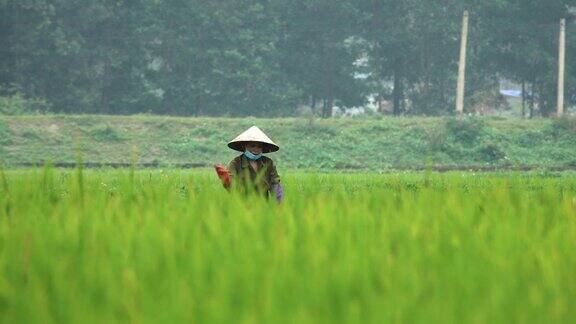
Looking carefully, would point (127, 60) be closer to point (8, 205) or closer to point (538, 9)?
point (538, 9)

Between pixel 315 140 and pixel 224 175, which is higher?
pixel 224 175

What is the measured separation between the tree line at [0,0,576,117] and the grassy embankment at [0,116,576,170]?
5.95m

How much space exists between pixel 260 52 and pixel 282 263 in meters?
40.4

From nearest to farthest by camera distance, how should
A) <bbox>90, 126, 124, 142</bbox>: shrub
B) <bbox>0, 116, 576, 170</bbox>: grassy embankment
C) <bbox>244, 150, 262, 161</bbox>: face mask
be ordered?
1. <bbox>244, 150, 262, 161</bbox>: face mask
2. <bbox>0, 116, 576, 170</bbox>: grassy embankment
3. <bbox>90, 126, 124, 142</bbox>: shrub

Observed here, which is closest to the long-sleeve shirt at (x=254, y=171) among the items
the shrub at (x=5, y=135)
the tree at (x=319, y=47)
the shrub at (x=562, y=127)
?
the shrub at (x=5, y=135)

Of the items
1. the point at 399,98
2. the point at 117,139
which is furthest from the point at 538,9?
the point at 117,139

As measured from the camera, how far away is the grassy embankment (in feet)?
104

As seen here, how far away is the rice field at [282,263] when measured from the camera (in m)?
3.32

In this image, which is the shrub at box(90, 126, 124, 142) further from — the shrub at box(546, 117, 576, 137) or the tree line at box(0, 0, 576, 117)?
the shrub at box(546, 117, 576, 137)

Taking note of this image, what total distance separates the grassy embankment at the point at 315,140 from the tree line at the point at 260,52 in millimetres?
5947

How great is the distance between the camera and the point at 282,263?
4070mm

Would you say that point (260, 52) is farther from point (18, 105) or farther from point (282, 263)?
point (282, 263)

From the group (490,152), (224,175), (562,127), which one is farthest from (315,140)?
(224,175)

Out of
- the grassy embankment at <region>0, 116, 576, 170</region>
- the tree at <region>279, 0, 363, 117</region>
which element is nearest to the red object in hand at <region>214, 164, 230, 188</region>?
the grassy embankment at <region>0, 116, 576, 170</region>
